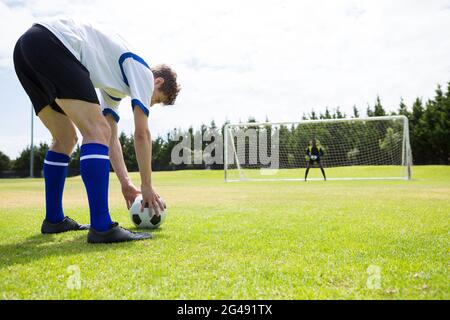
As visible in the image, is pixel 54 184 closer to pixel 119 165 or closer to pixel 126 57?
pixel 119 165

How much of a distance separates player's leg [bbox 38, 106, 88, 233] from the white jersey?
0.82 metres

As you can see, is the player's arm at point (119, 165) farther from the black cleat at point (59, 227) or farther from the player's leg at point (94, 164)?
the player's leg at point (94, 164)

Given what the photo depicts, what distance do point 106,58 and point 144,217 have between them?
1.71 meters

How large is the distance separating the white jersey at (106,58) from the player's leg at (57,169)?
821mm

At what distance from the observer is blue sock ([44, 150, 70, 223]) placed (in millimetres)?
4223

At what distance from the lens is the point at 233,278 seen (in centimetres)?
225

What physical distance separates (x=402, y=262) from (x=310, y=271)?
681 millimetres

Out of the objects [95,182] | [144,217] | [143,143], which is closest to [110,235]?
[95,182]

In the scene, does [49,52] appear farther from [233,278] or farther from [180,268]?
[233,278]

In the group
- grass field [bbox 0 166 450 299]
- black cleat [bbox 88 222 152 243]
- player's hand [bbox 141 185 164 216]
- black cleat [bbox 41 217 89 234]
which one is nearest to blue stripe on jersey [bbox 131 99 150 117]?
player's hand [bbox 141 185 164 216]

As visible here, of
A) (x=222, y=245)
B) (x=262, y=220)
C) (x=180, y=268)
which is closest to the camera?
(x=180, y=268)

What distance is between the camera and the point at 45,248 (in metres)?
3.28

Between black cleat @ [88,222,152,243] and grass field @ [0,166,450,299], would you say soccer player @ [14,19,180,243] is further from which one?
grass field @ [0,166,450,299]

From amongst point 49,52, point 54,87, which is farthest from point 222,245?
point 49,52
